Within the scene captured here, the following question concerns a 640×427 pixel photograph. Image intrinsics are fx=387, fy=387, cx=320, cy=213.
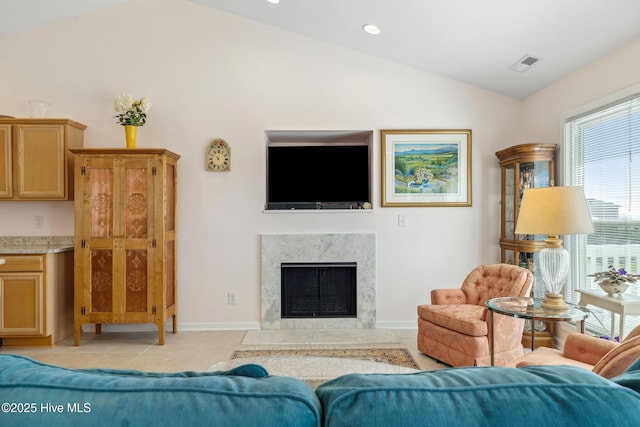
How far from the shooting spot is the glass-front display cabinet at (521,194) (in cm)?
362

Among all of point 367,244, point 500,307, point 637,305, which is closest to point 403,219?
point 367,244

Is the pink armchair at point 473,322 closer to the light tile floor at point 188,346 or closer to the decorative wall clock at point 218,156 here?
the light tile floor at point 188,346

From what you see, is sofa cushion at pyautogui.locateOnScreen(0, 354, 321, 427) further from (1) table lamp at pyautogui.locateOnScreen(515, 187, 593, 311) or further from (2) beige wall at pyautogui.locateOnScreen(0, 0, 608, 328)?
(2) beige wall at pyautogui.locateOnScreen(0, 0, 608, 328)

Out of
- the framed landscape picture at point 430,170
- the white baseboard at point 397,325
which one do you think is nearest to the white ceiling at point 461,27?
the framed landscape picture at point 430,170

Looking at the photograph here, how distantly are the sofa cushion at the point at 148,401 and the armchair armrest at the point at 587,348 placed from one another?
1959 millimetres

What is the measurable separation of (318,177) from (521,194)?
2.06 m

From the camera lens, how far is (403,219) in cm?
422

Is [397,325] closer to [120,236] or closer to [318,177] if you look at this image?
[318,177]

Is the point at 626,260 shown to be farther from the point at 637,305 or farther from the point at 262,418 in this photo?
the point at 262,418

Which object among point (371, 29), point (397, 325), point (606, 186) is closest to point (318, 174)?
point (371, 29)

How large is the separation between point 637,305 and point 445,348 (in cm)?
128

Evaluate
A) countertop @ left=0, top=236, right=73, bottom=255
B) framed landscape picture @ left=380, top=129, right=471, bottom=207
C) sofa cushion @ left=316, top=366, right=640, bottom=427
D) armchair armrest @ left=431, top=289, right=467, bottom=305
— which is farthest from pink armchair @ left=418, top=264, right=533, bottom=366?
countertop @ left=0, top=236, right=73, bottom=255

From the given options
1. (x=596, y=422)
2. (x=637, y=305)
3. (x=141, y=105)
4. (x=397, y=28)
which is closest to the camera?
(x=596, y=422)

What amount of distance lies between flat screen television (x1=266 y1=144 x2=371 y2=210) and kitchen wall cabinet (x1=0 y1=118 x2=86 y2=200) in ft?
6.70
